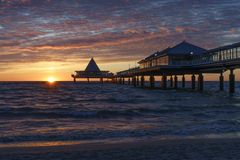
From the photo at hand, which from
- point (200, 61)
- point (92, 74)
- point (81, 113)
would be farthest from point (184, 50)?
point (92, 74)

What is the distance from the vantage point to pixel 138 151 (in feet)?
34.7

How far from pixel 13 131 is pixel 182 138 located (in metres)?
6.16

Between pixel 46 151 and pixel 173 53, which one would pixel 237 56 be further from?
pixel 46 151

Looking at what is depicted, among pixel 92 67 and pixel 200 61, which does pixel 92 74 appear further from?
pixel 200 61

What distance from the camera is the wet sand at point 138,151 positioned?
9773 millimetres

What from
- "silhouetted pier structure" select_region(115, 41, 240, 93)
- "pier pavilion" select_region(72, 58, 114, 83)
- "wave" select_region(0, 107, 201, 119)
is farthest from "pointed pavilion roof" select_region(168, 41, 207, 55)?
"pier pavilion" select_region(72, 58, 114, 83)

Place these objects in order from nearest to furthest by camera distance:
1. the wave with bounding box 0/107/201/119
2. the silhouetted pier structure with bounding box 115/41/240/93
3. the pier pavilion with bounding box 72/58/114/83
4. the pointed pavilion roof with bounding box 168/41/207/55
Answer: the wave with bounding box 0/107/201/119, the silhouetted pier structure with bounding box 115/41/240/93, the pointed pavilion roof with bounding box 168/41/207/55, the pier pavilion with bounding box 72/58/114/83

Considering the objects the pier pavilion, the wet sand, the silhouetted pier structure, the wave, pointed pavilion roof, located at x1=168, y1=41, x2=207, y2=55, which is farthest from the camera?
the pier pavilion

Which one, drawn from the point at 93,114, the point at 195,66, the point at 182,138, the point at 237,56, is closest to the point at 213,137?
the point at 182,138

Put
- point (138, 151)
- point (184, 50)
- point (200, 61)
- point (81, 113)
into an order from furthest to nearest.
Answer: point (184, 50) → point (200, 61) → point (81, 113) → point (138, 151)

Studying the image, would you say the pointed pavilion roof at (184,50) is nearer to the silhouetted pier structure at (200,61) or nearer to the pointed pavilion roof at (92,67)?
the silhouetted pier structure at (200,61)

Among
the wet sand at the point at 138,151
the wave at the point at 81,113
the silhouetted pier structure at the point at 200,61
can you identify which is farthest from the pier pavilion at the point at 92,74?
the wet sand at the point at 138,151

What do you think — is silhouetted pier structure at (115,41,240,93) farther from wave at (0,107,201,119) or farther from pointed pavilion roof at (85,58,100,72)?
pointed pavilion roof at (85,58,100,72)

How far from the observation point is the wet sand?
32.1 ft
